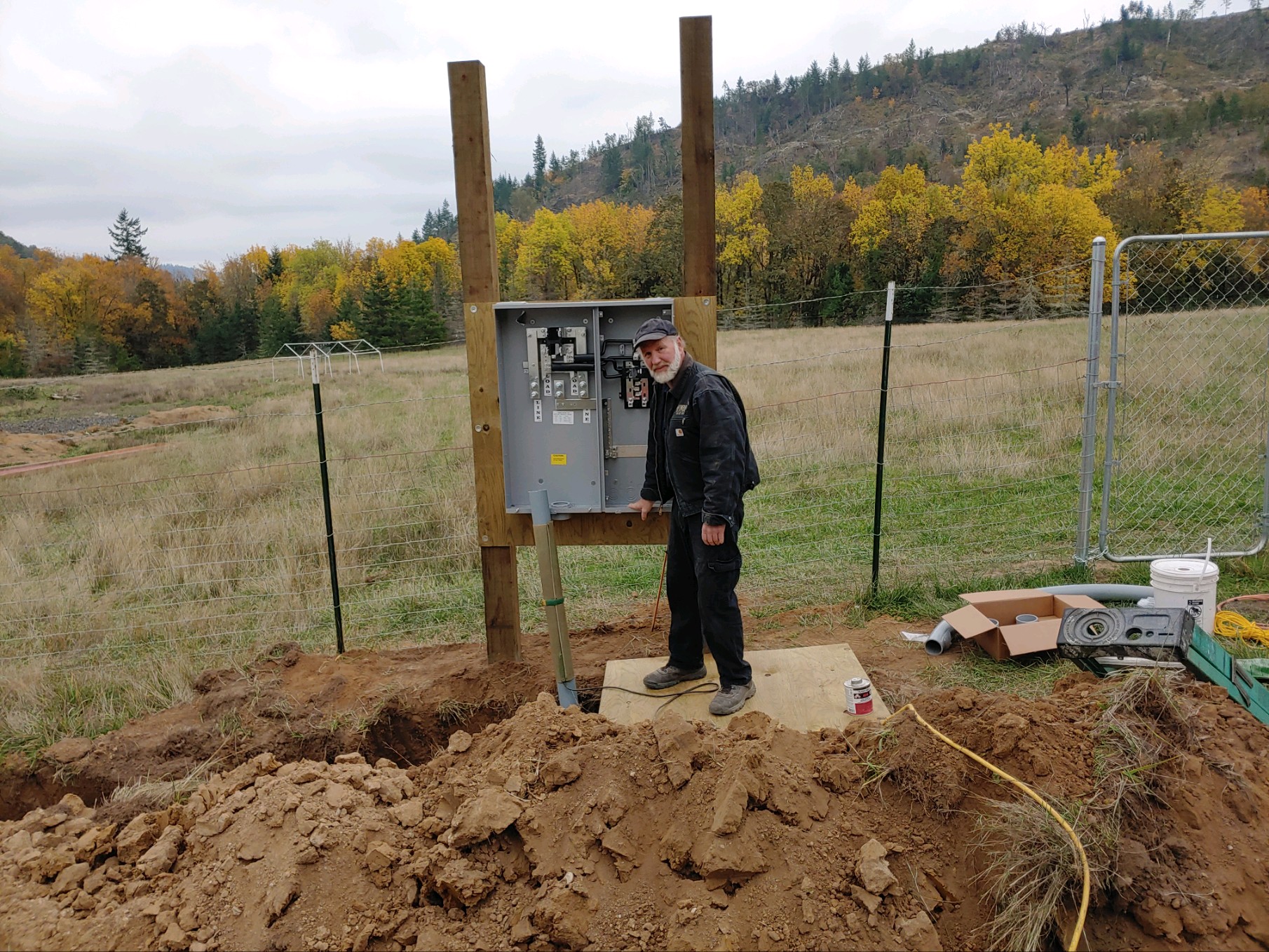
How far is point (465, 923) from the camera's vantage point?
113 inches

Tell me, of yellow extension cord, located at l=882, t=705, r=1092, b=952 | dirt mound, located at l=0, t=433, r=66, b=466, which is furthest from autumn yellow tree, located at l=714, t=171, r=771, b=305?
yellow extension cord, located at l=882, t=705, r=1092, b=952

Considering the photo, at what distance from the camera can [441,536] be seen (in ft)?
26.9

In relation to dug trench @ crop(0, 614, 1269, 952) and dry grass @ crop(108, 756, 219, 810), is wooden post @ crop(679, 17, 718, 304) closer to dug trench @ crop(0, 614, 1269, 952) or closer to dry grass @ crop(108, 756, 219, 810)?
dug trench @ crop(0, 614, 1269, 952)

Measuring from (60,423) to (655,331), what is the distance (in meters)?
27.3

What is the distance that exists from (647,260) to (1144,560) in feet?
142

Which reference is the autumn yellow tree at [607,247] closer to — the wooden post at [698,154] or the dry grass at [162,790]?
the wooden post at [698,154]

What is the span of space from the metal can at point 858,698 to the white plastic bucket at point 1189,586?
7.41 feet

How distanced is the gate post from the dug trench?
313cm

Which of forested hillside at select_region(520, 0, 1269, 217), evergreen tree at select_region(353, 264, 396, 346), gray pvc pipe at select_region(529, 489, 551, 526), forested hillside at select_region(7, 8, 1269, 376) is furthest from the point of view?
forested hillside at select_region(520, 0, 1269, 217)

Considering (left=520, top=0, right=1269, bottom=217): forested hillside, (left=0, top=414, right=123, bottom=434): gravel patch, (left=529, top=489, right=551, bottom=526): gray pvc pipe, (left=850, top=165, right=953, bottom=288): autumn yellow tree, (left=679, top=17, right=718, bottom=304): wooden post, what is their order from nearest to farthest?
(left=679, top=17, right=718, bottom=304): wooden post → (left=529, top=489, right=551, bottom=526): gray pvc pipe → (left=0, top=414, right=123, bottom=434): gravel patch → (left=850, top=165, right=953, bottom=288): autumn yellow tree → (left=520, top=0, right=1269, bottom=217): forested hillside

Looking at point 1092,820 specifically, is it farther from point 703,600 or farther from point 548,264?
point 548,264

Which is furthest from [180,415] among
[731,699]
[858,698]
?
[858,698]

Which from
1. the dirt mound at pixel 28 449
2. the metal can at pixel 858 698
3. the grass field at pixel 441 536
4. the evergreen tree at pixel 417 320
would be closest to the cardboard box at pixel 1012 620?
the grass field at pixel 441 536

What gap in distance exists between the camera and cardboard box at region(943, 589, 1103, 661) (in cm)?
519
